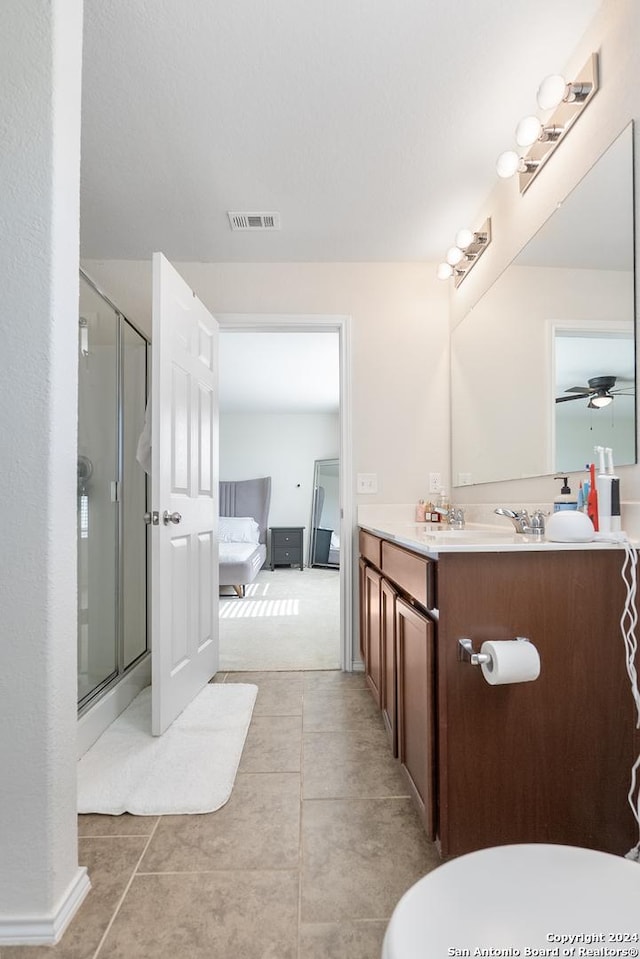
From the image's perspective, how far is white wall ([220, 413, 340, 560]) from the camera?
7.50 meters

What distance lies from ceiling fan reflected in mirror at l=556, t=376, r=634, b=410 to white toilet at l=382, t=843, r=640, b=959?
3.64 feet

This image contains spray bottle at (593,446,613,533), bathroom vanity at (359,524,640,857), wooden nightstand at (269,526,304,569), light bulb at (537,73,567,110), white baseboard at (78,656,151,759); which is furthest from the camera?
wooden nightstand at (269,526,304,569)

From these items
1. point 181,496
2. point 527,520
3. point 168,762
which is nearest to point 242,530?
point 181,496

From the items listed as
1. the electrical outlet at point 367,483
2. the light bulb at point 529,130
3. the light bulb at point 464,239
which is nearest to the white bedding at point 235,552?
the electrical outlet at point 367,483

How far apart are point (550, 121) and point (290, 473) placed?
608 cm

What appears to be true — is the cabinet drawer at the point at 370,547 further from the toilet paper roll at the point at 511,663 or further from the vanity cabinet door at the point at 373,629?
the toilet paper roll at the point at 511,663

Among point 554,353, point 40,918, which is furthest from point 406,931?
point 554,353

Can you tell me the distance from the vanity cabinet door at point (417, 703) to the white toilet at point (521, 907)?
44cm

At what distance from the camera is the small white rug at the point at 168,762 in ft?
5.12

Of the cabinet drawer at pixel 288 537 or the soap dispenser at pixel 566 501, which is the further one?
the cabinet drawer at pixel 288 537

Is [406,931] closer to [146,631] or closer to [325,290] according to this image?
[146,631]

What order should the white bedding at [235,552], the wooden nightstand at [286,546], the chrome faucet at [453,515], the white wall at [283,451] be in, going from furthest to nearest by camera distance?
1. the white wall at [283,451]
2. the wooden nightstand at [286,546]
3. the white bedding at [235,552]
4. the chrome faucet at [453,515]

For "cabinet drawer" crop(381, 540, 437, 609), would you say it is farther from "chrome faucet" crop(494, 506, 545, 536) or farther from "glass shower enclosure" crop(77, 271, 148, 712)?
"glass shower enclosure" crop(77, 271, 148, 712)

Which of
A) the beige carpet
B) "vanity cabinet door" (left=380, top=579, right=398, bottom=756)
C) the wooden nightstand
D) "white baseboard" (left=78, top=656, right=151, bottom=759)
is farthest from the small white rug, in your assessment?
the wooden nightstand
